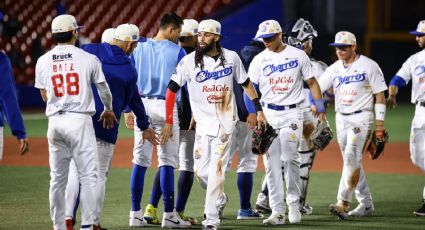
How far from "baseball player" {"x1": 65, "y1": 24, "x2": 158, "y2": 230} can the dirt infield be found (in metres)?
A: 6.22

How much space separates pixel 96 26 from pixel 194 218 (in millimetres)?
21347

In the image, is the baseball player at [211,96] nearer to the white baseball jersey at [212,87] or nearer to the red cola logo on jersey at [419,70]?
the white baseball jersey at [212,87]

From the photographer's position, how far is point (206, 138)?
9.05m

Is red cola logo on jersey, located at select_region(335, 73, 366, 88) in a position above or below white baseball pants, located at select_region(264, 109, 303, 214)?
above

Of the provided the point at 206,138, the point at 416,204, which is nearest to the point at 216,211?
the point at 206,138

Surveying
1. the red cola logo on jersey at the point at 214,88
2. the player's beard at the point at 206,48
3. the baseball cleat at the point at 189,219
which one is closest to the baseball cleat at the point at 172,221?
the baseball cleat at the point at 189,219

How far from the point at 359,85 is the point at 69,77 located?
12.6 ft

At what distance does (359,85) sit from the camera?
1047 cm

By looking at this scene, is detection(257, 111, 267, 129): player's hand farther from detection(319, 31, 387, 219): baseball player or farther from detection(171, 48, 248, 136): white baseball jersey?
detection(319, 31, 387, 219): baseball player

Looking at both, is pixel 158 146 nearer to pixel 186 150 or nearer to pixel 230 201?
pixel 186 150

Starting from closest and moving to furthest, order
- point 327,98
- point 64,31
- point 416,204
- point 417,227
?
point 64,31, point 417,227, point 416,204, point 327,98

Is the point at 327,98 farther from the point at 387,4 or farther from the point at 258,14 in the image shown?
the point at 387,4

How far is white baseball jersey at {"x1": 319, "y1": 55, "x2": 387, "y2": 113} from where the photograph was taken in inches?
411


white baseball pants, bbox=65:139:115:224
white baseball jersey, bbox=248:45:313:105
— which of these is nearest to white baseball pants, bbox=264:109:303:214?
white baseball jersey, bbox=248:45:313:105
